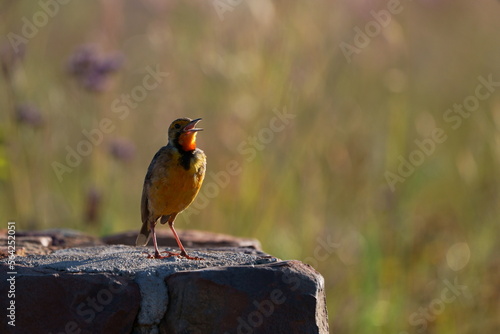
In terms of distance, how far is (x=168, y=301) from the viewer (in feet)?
10.9

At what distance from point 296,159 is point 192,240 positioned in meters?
2.00

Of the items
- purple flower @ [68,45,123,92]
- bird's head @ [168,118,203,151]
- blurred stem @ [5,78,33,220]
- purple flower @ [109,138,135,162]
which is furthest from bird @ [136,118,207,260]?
blurred stem @ [5,78,33,220]

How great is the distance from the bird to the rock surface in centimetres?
78

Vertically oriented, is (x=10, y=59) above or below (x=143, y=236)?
above

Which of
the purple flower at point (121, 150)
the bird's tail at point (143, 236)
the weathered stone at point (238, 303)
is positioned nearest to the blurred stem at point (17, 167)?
the purple flower at point (121, 150)

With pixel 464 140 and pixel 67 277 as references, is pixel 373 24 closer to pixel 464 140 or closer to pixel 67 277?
pixel 464 140

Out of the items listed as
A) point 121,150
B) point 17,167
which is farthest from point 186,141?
point 17,167

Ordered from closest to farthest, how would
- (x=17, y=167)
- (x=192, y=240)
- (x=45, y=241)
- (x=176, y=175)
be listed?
(x=176, y=175) < (x=45, y=241) < (x=192, y=240) < (x=17, y=167)

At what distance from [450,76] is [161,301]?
24.3 feet

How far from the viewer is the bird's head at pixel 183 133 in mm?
4320

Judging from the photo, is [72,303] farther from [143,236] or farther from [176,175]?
[143,236]

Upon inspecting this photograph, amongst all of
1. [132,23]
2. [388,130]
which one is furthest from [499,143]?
[132,23]

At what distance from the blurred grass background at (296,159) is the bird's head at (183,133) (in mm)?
1865

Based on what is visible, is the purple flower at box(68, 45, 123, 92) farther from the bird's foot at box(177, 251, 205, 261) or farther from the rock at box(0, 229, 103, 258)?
the bird's foot at box(177, 251, 205, 261)
